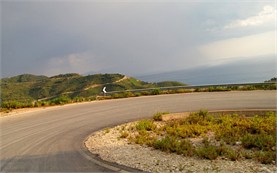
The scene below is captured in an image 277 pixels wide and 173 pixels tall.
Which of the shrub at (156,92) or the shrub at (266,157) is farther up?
the shrub at (156,92)

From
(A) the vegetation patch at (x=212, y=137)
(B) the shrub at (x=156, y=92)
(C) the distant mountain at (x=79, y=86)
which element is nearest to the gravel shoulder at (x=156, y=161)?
(A) the vegetation patch at (x=212, y=137)

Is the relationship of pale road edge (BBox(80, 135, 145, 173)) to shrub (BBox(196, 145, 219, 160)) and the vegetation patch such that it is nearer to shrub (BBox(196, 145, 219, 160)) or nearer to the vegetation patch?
the vegetation patch

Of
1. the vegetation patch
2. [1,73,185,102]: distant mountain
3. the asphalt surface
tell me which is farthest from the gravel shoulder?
[1,73,185,102]: distant mountain

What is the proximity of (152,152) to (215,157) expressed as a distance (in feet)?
5.83

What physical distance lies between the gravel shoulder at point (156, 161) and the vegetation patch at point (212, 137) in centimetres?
26

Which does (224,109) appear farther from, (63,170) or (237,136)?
(63,170)

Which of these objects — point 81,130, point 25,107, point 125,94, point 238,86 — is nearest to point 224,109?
point 81,130

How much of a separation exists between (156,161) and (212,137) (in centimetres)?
321

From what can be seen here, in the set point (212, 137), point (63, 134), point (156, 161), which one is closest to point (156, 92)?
point (63, 134)

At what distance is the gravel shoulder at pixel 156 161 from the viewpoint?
20.5 ft

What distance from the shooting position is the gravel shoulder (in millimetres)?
6246

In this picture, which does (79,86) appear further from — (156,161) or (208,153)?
(208,153)

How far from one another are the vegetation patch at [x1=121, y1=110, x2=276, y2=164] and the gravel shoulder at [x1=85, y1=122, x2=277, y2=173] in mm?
262

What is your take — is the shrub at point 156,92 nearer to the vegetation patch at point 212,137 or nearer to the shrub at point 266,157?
the vegetation patch at point 212,137
